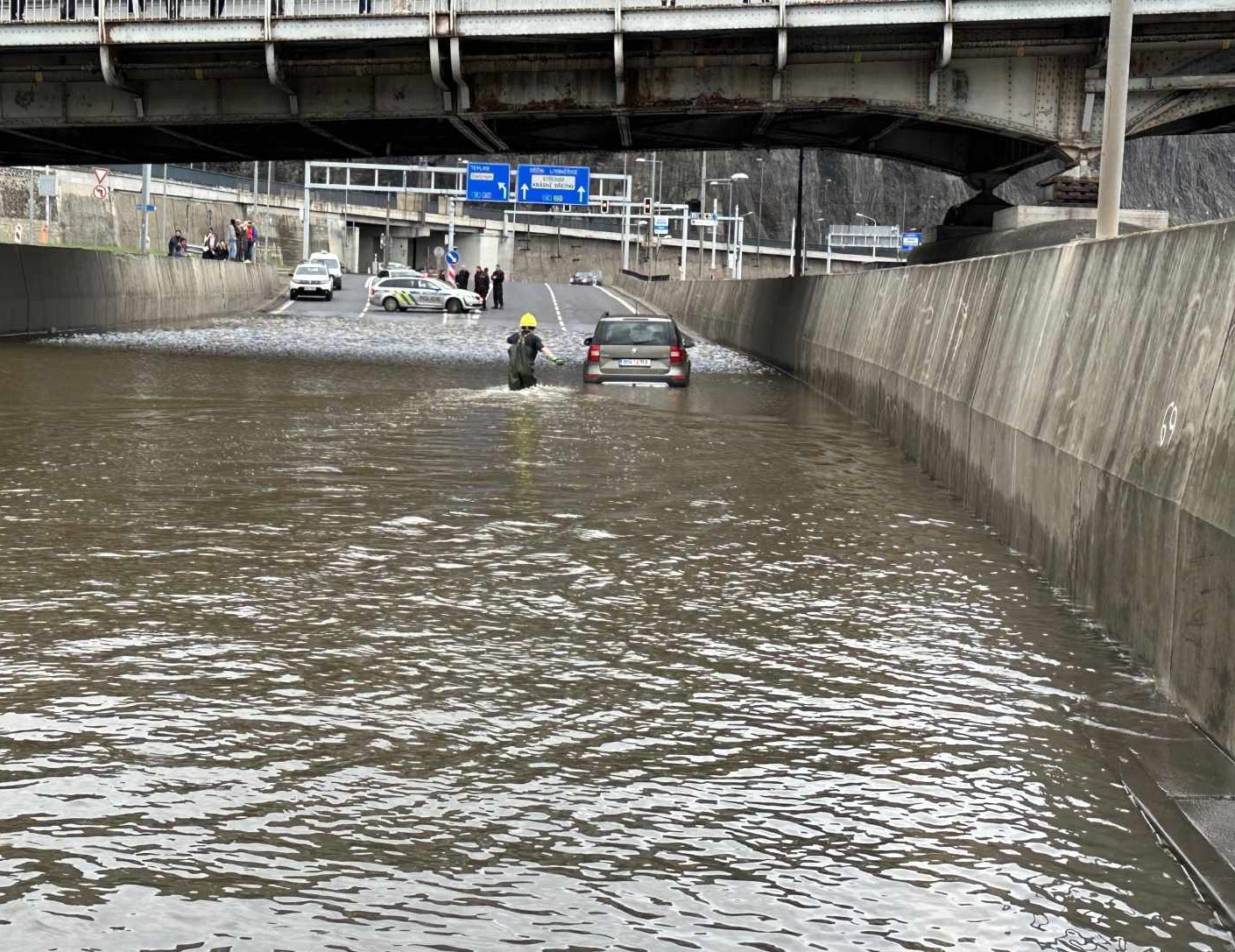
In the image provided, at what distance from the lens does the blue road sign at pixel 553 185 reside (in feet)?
336

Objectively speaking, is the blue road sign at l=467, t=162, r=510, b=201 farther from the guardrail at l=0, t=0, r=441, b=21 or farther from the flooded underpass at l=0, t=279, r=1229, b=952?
the flooded underpass at l=0, t=279, r=1229, b=952

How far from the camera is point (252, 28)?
3139cm

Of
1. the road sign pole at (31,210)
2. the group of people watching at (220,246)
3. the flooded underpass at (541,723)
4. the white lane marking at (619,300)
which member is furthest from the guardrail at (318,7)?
the white lane marking at (619,300)

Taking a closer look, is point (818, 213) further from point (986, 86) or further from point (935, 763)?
point (935, 763)

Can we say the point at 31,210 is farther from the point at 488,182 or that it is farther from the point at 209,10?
the point at 488,182

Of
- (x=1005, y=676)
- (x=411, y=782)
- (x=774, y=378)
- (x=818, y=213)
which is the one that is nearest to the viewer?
(x=411, y=782)

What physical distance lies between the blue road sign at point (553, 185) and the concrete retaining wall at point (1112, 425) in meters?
84.8

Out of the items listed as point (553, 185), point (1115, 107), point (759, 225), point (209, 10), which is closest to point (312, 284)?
point (553, 185)

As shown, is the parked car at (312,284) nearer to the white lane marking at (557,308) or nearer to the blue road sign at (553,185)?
the white lane marking at (557,308)

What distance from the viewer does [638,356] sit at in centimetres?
2998

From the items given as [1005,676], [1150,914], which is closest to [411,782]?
[1150,914]

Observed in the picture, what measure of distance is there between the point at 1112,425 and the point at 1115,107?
25.0ft

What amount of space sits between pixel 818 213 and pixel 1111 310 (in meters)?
179

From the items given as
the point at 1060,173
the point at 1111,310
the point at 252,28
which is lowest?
the point at 1111,310
